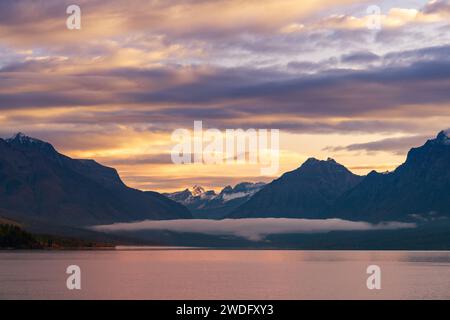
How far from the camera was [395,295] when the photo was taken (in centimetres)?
18950
